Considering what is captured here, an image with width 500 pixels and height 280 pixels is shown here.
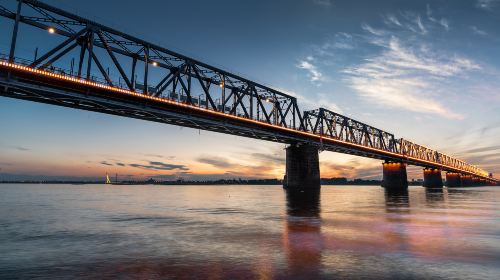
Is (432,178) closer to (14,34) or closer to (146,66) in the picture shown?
(146,66)

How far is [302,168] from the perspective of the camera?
8700cm

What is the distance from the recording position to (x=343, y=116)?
117938 mm

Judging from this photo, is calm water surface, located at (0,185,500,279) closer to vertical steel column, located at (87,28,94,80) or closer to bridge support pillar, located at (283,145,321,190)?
vertical steel column, located at (87,28,94,80)

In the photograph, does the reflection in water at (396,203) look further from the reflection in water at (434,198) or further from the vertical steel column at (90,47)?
the vertical steel column at (90,47)

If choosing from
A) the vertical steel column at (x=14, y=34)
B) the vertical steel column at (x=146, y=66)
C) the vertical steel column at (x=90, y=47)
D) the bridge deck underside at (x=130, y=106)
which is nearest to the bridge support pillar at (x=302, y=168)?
the bridge deck underside at (x=130, y=106)

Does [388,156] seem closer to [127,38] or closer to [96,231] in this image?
[127,38]

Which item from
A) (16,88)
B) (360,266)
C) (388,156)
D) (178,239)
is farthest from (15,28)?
(388,156)

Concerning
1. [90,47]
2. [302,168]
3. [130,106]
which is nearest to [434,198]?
[302,168]

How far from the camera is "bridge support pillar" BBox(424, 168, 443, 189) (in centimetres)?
17938

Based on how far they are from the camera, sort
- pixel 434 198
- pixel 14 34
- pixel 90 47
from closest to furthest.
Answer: pixel 14 34, pixel 90 47, pixel 434 198

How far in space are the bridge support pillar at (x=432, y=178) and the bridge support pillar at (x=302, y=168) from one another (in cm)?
12392

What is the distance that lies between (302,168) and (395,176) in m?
73.5

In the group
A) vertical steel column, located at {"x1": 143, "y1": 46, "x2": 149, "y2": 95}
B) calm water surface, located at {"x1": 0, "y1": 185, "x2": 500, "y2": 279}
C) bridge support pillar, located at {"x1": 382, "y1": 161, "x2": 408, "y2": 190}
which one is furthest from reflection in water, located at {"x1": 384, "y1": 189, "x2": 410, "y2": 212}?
Result: bridge support pillar, located at {"x1": 382, "y1": 161, "x2": 408, "y2": 190}

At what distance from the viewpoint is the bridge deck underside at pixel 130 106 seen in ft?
130
